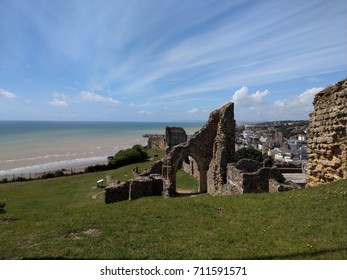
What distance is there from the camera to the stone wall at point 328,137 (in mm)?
9750

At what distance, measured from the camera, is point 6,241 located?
8.79m

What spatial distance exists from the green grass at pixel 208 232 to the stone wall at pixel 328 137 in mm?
894

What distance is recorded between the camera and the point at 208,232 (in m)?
8.27

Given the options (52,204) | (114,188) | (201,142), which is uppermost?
(201,142)

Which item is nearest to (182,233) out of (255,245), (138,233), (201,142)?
(138,233)

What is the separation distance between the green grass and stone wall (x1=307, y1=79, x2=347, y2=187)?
2.93 ft

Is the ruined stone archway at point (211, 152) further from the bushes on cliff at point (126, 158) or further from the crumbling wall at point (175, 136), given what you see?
the crumbling wall at point (175, 136)

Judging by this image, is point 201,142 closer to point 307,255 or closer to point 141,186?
point 141,186

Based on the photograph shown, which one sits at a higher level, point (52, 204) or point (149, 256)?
point (149, 256)

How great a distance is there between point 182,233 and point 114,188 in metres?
12.4

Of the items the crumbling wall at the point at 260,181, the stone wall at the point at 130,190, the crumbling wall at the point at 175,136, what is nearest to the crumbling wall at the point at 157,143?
the crumbling wall at the point at 175,136

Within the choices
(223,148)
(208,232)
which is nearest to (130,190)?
(223,148)

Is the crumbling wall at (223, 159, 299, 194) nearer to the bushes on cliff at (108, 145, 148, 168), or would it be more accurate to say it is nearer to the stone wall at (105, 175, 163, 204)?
the stone wall at (105, 175, 163, 204)

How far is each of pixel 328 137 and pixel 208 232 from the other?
220 inches
